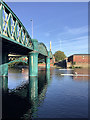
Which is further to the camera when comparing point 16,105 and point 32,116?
point 16,105

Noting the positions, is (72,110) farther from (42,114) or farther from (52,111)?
(42,114)

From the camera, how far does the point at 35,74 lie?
132 feet

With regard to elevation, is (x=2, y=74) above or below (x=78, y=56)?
below

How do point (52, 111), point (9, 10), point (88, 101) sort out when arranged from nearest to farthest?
point (52, 111) → point (88, 101) → point (9, 10)

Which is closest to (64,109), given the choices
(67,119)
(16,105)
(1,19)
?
(67,119)

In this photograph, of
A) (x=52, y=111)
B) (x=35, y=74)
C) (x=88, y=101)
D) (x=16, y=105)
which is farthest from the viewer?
(x=35, y=74)

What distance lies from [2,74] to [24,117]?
110ft

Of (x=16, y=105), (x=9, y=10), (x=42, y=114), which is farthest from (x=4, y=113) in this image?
(x=9, y=10)

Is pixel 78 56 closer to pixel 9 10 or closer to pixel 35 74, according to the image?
pixel 35 74

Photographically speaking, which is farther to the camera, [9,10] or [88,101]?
[9,10]

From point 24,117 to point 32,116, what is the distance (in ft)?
2.52

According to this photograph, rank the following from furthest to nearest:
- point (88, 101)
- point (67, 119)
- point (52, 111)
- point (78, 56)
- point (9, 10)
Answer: point (78, 56), point (9, 10), point (88, 101), point (52, 111), point (67, 119)

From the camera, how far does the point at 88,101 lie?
53.8ft

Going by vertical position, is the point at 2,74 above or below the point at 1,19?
below
